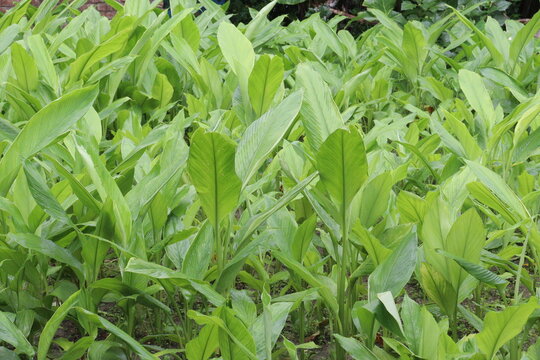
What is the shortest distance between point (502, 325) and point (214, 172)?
54 centimetres

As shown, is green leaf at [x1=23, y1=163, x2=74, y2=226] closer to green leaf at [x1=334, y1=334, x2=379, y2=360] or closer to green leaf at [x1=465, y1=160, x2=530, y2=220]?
green leaf at [x1=334, y1=334, x2=379, y2=360]

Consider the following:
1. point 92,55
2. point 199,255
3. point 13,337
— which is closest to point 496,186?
Result: point 199,255

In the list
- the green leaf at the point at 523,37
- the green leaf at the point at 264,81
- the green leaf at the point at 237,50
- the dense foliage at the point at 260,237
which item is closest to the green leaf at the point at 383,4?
the green leaf at the point at 523,37

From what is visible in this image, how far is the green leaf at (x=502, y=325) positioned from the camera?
116cm

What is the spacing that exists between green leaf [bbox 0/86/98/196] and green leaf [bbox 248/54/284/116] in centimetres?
43

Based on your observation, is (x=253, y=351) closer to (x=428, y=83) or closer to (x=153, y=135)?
(x=153, y=135)

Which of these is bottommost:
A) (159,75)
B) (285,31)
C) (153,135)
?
(285,31)

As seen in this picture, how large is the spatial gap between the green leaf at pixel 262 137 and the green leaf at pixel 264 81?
11.7 inches

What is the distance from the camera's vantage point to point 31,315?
144 cm

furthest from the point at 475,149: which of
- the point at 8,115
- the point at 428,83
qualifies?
the point at 8,115

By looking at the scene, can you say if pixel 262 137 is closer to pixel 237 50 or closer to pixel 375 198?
pixel 375 198

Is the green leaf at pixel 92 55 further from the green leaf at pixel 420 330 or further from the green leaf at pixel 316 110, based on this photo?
the green leaf at pixel 420 330

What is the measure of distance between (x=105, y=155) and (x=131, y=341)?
72 centimetres

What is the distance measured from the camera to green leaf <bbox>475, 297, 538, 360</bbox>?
3.81ft
